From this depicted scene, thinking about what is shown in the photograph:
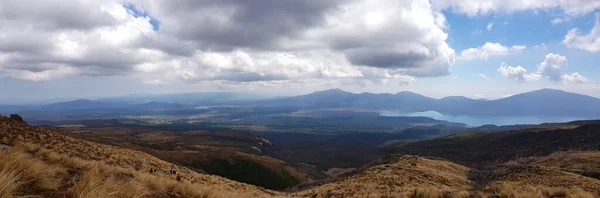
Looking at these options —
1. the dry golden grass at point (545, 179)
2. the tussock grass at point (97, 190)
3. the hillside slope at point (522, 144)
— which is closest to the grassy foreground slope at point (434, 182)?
the dry golden grass at point (545, 179)

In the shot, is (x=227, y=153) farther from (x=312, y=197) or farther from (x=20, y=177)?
(x=20, y=177)

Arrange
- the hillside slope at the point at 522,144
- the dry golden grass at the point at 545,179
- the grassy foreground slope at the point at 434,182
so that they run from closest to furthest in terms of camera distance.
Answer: the grassy foreground slope at the point at 434,182 < the dry golden grass at the point at 545,179 < the hillside slope at the point at 522,144

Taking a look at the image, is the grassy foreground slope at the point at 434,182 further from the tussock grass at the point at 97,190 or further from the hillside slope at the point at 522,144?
the hillside slope at the point at 522,144

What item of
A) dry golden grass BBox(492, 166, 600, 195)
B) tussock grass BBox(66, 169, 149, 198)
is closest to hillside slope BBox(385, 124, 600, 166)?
dry golden grass BBox(492, 166, 600, 195)

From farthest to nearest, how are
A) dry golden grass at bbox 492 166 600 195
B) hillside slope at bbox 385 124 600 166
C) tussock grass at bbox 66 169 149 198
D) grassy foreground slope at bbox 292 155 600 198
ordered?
hillside slope at bbox 385 124 600 166 < dry golden grass at bbox 492 166 600 195 < grassy foreground slope at bbox 292 155 600 198 < tussock grass at bbox 66 169 149 198

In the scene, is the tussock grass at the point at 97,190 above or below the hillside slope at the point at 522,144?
above

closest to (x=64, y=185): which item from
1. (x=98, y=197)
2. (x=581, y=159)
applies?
(x=98, y=197)

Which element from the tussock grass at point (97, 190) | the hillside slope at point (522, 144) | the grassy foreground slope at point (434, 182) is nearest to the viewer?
the tussock grass at point (97, 190)

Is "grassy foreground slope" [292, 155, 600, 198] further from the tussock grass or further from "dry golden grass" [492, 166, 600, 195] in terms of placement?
the tussock grass

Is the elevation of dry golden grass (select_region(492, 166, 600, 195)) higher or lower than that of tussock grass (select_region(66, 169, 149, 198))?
lower

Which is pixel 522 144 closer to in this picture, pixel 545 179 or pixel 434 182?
pixel 545 179

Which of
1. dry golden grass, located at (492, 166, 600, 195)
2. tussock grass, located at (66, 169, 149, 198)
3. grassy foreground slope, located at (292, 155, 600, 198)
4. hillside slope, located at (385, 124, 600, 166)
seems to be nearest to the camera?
tussock grass, located at (66, 169, 149, 198)
